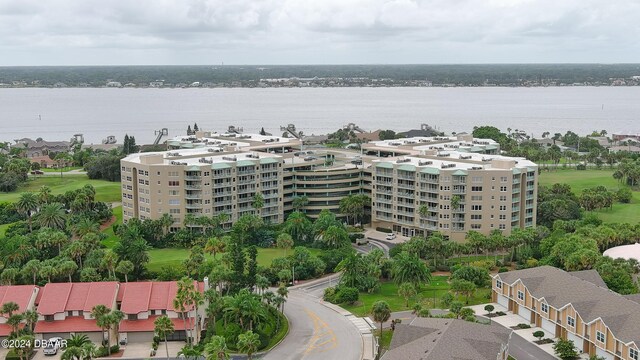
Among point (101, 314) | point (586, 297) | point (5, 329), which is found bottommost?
point (5, 329)

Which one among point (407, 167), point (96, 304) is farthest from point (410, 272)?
point (407, 167)

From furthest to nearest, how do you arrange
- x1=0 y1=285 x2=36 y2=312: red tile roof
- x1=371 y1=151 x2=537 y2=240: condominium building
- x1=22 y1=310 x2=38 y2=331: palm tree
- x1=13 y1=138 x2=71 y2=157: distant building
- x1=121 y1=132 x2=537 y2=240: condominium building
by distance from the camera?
x1=13 y1=138 x2=71 y2=157: distant building
x1=121 y1=132 x2=537 y2=240: condominium building
x1=371 y1=151 x2=537 y2=240: condominium building
x1=0 y1=285 x2=36 y2=312: red tile roof
x1=22 y1=310 x2=38 y2=331: palm tree

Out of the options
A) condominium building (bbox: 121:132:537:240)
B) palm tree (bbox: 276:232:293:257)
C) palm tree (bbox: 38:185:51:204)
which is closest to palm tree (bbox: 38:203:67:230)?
palm tree (bbox: 38:185:51:204)

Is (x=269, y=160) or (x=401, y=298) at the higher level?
(x=269, y=160)

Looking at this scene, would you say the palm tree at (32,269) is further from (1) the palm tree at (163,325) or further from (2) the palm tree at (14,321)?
(1) the palm tree at (163,325)

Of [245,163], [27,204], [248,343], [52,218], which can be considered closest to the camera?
[248,343]

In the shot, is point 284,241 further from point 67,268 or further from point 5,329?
point 5,329

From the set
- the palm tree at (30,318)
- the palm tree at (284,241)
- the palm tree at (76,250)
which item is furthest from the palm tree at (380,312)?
the palm tree at (76,250)

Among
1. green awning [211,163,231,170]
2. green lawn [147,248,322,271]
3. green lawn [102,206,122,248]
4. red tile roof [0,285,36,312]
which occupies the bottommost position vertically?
green lawn [147,248,322,271]

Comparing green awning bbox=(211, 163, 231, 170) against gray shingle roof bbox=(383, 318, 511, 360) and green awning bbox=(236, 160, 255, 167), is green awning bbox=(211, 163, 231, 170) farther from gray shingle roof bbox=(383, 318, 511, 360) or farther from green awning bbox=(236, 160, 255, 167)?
gray shingle roof bbox=(383, 318, 511, 360)
